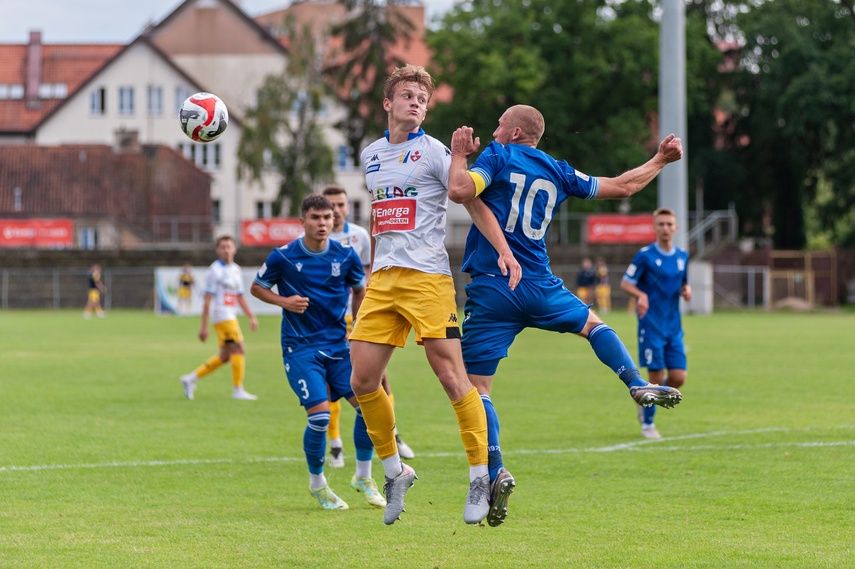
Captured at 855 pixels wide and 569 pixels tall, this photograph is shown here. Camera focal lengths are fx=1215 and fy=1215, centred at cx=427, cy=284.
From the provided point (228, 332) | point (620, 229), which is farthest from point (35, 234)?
point (228, 332)

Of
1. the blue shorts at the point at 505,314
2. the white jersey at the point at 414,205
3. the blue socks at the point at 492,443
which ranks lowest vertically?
the blue socks at the point at 492,443

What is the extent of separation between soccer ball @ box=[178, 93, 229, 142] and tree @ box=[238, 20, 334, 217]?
51.9 meters

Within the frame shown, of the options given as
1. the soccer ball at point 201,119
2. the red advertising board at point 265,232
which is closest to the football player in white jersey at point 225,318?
the soccer ball at point 201,119

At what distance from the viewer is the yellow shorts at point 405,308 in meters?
6.71

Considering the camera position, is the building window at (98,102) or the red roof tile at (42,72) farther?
the red roof tile at (42,72)

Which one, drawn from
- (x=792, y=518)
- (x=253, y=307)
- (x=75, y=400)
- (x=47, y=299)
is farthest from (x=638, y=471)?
(x=47, y=299)

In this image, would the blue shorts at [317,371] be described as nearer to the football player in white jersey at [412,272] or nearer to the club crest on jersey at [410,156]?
the football player in white jersey at [412,272]

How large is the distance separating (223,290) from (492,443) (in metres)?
10.3

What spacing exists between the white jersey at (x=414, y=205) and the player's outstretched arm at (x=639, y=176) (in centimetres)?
97

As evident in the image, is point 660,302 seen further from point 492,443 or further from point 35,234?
point 35,234

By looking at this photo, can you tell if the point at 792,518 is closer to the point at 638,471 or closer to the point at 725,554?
the point at 725,554

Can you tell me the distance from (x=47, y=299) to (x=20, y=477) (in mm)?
43709

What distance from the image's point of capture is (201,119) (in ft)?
27.3

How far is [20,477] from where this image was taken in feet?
30.6
